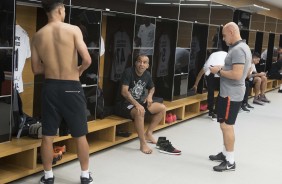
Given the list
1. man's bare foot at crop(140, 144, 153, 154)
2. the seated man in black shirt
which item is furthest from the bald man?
the seated man in black shirt

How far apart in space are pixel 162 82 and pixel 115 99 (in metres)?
1.40

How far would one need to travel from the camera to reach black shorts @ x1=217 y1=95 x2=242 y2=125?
3.90 m

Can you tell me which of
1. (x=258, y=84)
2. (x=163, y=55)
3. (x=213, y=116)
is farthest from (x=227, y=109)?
(x=258, y=84)

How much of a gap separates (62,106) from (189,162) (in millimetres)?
1716

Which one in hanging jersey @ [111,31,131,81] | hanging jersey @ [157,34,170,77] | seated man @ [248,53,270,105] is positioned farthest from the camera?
seated man @ [248,53,270,105]

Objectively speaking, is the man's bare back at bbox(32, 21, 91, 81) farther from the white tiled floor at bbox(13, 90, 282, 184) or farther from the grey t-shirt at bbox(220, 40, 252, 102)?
the grey t-shirt at bbox(220, 40, 252, 102)

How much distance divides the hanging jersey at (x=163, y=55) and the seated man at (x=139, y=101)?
51.0 inches

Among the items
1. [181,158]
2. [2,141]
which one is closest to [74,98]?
[2,141]

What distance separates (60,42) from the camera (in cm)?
306

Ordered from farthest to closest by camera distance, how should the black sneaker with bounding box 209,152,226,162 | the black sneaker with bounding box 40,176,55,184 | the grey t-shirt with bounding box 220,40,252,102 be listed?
the black sneaker with bounding box 209,152,226,162 → the grey t-shirt with bounding box 220,40,252,102 → the black sneaker with bounding box 40,176,55,184

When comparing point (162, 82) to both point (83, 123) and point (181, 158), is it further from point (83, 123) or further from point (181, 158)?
point (83, 123)

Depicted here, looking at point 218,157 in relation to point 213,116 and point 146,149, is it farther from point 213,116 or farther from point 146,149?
point 213,116

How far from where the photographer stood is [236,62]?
3.78m

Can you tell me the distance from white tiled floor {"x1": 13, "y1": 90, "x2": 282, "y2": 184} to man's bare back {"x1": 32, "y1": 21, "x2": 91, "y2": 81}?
3.31ft
